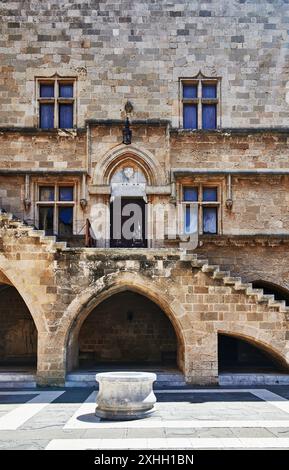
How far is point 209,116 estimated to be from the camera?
19.7m

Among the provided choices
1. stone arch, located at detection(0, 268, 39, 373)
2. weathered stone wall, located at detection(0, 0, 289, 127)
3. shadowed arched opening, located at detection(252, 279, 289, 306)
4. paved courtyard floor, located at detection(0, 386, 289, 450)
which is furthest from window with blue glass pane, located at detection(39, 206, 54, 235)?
shadowed arched opening, located at detection(252, 279, 289, 306)

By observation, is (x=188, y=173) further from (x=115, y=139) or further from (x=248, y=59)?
(x=248, y=59)

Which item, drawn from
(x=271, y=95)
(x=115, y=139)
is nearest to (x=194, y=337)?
Result: (x=115, y=139)

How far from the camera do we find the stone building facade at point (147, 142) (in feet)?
62.3

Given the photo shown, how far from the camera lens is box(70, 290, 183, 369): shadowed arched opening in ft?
63.7

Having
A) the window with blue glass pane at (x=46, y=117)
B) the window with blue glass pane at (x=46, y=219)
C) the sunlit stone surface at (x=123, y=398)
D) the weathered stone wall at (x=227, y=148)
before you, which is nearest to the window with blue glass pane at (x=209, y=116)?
the weathered stone wall at (x=227, y=148)

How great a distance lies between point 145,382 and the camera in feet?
35.4

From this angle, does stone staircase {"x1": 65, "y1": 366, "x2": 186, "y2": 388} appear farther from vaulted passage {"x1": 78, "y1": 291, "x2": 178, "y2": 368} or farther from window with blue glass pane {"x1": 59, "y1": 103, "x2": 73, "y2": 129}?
window with blue glass pane {"x1": 59, "y1": 103, "x2": 73, "y2": 129}

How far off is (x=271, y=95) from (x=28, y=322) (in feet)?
39.3

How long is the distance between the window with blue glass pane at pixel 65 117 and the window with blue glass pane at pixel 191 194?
479 centimetres

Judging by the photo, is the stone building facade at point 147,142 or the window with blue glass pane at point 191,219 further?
the window with blue glass pane at point 191,219

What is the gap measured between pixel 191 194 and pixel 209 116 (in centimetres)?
293

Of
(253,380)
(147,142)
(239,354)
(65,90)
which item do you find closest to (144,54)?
(65,90)

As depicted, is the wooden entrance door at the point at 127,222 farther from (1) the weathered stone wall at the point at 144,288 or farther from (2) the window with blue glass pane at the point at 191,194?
(1) the weathered stone wall at the point at 144,288
